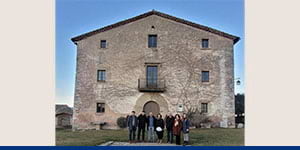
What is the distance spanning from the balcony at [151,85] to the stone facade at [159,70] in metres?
0.23

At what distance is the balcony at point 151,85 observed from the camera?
17.1 metres

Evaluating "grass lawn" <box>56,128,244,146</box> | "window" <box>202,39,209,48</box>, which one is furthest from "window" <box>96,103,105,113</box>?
"window" <box>202,39,209,48</box>

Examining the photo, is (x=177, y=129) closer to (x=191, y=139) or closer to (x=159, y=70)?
(x=191, y=139)

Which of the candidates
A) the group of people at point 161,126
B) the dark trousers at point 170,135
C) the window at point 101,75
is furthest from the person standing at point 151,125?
the window at point 101,75

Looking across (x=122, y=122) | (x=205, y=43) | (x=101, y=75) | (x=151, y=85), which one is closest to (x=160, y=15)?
(x=205, y=43)

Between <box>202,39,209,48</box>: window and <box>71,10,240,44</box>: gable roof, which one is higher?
<box>71,10,240,44</box>: gable roof

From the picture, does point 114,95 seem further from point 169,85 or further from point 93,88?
point 169,85

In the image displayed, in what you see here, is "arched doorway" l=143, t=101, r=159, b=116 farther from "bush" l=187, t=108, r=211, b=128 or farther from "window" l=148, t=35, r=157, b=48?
"window" l=148, t=35, r=157, b=48

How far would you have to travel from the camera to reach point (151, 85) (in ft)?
56.9

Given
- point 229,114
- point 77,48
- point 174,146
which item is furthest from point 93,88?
point 174,146

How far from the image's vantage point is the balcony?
17.1 meters

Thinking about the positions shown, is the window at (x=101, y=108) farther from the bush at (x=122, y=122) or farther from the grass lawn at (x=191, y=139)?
the grass lawn at (x=191, y=139)

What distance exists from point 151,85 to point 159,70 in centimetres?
94

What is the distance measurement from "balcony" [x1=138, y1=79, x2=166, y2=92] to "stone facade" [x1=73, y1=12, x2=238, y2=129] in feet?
0.76
